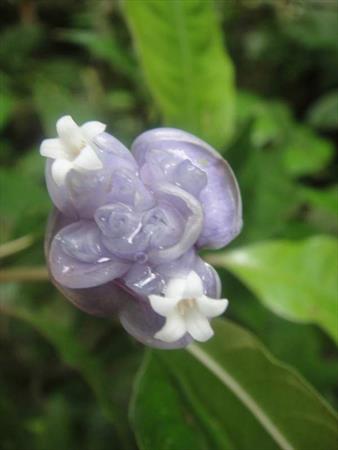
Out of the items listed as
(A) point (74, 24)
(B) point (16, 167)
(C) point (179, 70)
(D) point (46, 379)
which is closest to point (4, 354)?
(D) point (46, 379)

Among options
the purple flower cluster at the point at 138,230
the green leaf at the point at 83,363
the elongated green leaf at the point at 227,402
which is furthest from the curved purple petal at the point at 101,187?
the green leaf at the point at 83,363

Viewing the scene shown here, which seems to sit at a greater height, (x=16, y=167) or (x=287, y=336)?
(x=16, y=167)

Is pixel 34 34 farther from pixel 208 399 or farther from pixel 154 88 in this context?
pixel 208 399

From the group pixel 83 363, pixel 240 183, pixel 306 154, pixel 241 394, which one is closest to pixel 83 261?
pixel 241 394

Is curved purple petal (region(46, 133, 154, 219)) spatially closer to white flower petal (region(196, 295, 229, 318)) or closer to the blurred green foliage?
white flower petal (region(196, 295, 229, 318))

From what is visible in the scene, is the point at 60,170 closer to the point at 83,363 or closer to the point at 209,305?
the point at 209,305

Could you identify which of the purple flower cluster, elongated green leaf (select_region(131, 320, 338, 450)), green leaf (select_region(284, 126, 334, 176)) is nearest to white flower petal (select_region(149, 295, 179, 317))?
the purple flower cluster
